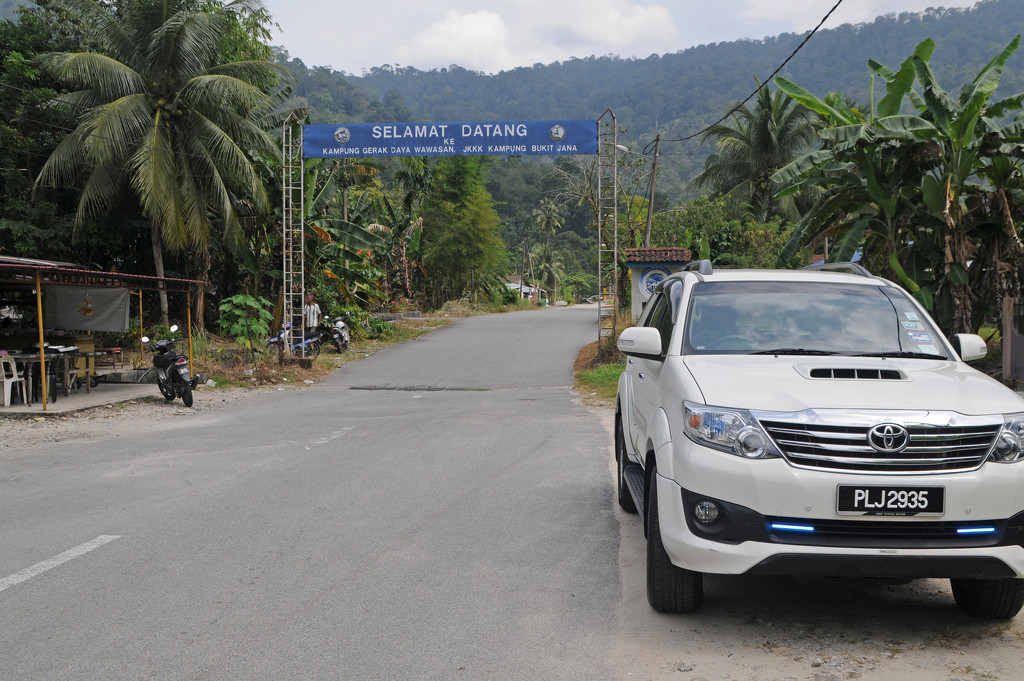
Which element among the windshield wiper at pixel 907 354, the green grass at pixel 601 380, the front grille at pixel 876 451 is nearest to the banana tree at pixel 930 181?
the green grass at pixel 601 380

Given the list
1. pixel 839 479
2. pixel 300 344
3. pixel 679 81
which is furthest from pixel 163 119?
pixel 679 81

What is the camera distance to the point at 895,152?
1491 centimetres

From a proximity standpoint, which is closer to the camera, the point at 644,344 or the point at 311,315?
the point at 644,344

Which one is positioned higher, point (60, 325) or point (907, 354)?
point (907, 354)

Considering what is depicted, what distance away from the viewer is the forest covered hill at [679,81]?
3910 inches

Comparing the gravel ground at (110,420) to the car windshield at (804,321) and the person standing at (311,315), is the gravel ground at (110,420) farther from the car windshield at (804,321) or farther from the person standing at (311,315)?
the car windshield at (804,321)

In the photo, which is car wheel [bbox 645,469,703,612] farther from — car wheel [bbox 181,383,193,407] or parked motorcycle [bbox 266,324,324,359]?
parked motorcycle [bbox 266,324,324,359]

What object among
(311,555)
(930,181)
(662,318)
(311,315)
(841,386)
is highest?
(930,181)

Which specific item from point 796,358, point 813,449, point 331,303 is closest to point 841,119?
point 796,358

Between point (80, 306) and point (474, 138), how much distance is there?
10044mm

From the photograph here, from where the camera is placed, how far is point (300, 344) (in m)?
23.4

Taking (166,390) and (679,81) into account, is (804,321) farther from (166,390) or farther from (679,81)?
(679,81)

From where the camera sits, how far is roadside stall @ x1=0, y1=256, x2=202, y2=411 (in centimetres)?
1484

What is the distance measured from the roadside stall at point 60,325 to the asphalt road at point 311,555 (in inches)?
163
